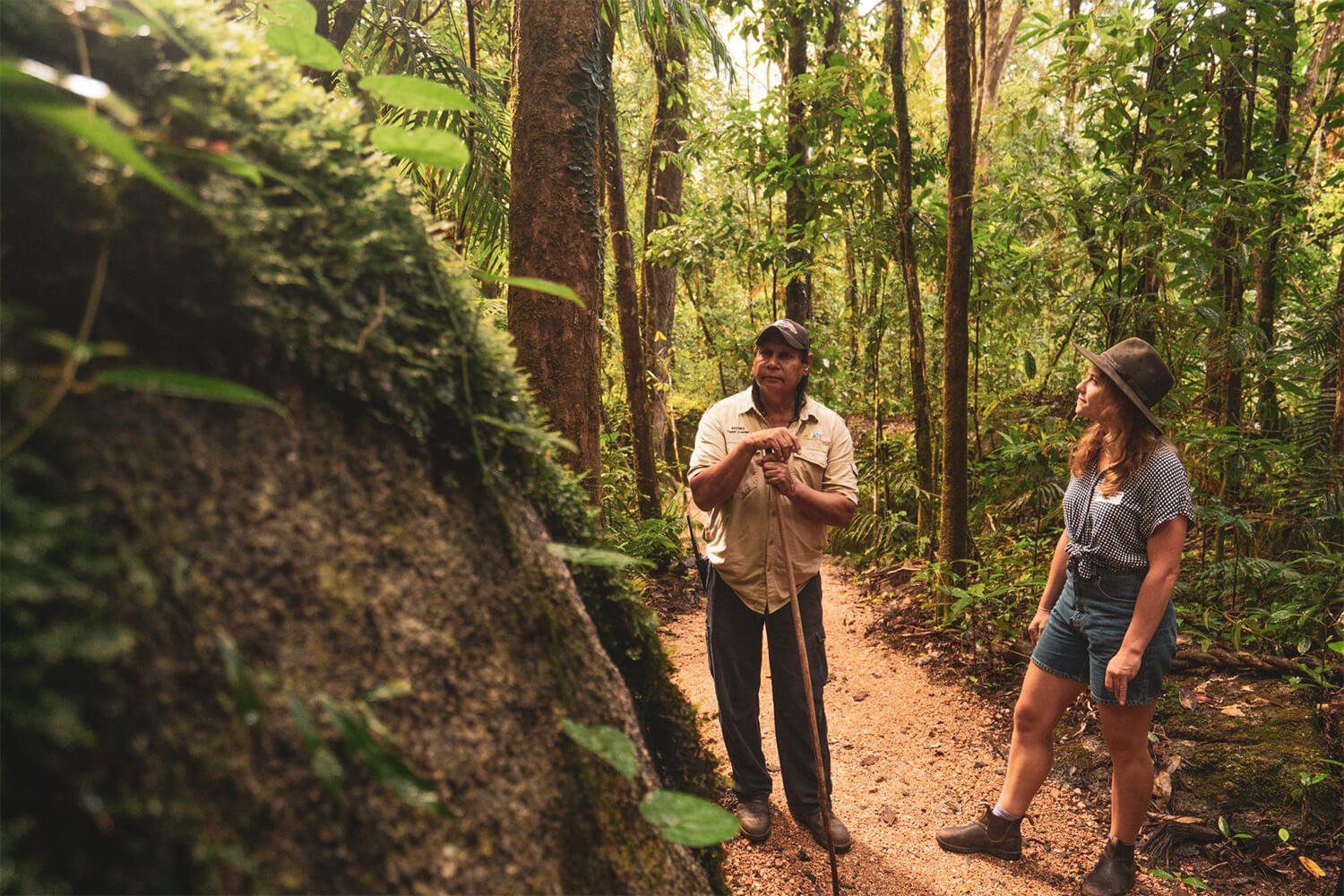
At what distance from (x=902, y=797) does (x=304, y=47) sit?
15.2ft

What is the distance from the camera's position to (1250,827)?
12.0ft

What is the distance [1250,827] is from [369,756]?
15.2 feet

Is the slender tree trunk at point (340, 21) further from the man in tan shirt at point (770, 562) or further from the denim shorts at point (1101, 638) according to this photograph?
the denim shorts at point (1101, 638)

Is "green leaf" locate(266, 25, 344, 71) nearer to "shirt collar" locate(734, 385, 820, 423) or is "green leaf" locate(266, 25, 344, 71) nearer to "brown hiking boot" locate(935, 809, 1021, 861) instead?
"shirt collar" locate(734, 385, 820, 423)

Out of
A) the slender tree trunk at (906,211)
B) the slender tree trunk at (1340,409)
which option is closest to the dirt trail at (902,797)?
the slender tree trunk at (906,211)

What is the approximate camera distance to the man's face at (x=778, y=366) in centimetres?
364

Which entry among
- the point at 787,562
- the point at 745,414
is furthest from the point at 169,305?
the point at 745,414

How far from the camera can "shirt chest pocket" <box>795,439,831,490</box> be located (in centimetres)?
360

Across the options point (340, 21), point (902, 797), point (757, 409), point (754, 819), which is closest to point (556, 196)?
point (757, 409)

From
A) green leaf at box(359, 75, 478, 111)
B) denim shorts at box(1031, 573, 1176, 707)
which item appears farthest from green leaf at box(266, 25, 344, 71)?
denim shorts at box(1031, 573, 1176, 707)

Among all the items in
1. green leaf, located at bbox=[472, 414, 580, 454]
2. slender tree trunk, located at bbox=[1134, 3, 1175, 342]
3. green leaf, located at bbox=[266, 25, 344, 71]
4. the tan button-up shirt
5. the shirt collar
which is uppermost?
slender tree trunk, located at bbox=[1134, 3, 1175, 342]

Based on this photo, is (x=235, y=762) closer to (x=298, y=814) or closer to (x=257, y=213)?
(x=298, y=814)

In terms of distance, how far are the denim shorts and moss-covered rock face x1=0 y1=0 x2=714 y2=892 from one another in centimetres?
274

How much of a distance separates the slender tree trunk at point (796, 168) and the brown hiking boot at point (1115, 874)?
5288mm
